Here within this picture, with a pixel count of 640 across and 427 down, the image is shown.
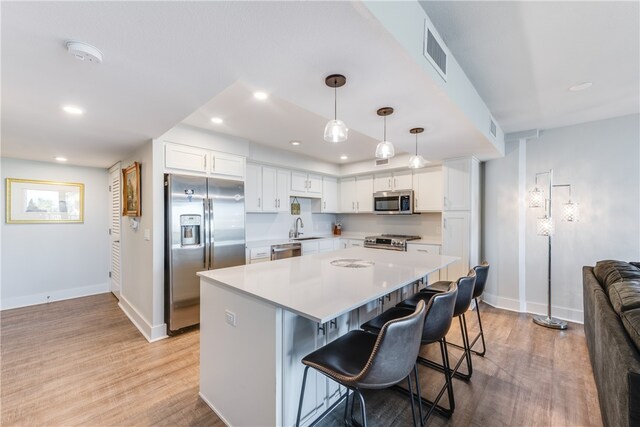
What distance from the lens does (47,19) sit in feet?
3.78

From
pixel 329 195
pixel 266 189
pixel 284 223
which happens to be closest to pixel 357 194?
pixel 329 195

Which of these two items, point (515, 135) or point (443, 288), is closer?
point (443, 288)

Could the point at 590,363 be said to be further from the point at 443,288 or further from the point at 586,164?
the point at 586,164

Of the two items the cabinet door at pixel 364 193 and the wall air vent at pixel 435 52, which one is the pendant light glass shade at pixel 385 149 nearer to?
the wall air vent at pixel 435 52

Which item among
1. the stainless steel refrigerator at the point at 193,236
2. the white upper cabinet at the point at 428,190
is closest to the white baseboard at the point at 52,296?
the stainless steel refrigerator at the point at 193,236

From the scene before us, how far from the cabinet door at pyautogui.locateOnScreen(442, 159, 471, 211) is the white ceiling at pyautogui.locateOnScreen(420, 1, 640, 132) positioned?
104 centimetres

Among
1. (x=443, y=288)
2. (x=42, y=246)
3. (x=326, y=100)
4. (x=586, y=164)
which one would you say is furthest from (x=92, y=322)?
(x=586, y=164)

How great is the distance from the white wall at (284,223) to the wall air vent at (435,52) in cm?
365

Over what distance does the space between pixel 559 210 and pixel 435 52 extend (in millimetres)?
3208

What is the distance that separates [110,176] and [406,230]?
530 centimetres

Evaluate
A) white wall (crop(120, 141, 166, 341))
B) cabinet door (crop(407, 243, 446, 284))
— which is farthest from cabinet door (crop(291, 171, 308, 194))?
white wall (crop(120, 141, 166, 341))

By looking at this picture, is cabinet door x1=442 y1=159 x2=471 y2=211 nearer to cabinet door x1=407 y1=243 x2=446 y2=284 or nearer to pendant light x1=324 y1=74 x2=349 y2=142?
cabinet door x1=407 y1=243 x2=446 y2=284

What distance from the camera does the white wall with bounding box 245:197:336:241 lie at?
4668 millimetres

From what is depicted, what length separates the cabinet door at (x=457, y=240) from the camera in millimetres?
3740
